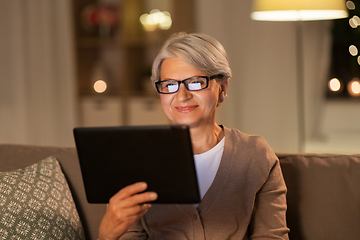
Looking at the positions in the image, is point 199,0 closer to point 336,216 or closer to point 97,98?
point 97,98

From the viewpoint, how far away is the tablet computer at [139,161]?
0.89m

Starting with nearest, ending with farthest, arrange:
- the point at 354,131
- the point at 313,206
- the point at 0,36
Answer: the point at 313,206, the point at 354,131, the point at 0,36

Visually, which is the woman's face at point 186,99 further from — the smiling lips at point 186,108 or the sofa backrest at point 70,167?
the sofa backrest at point 70,167

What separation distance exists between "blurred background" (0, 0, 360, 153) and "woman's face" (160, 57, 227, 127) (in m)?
2.19

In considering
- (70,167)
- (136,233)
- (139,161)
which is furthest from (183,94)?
(70,167)

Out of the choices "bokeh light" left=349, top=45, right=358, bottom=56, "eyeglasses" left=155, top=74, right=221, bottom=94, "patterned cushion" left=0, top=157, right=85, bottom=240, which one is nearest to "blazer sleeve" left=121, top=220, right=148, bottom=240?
"patterned cushion" left=0, top=157, right=85, bottom=240

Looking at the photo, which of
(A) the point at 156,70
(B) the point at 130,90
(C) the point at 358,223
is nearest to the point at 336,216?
(C) the point at 358,223

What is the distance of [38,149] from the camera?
1561 millimetres

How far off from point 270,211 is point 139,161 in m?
0.48

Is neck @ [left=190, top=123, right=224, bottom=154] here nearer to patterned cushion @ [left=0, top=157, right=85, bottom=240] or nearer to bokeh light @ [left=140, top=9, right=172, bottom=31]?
patterned cushion @ [left=0, top=157, right=85, bottom=240]

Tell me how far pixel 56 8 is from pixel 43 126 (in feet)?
3.66

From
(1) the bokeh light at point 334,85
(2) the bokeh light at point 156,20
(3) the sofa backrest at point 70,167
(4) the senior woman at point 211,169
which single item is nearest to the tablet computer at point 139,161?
(4) the senior woman at point 211,169

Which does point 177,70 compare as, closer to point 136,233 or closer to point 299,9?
point 136,233

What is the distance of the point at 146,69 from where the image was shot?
3.82 meters
